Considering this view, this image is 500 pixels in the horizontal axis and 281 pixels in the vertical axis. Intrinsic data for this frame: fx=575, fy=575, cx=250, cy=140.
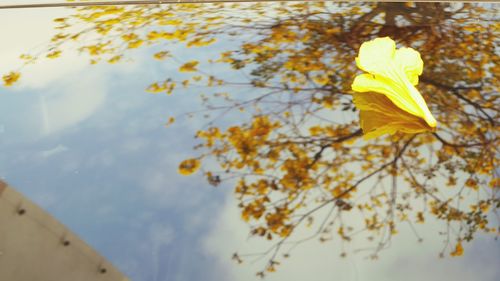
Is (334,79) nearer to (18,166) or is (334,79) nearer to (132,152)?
(132,152)

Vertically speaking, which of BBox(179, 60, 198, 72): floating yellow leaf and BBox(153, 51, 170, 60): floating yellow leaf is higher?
BBox(153, 51, 170, 60): floating yellow leaf

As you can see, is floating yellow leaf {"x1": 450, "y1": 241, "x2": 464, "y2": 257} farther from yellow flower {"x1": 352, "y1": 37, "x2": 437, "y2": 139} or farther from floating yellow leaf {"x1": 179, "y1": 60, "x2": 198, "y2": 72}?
floating yellow leaf {"x1": 179, "y1": 60, "x2": 198, "y2": 72}

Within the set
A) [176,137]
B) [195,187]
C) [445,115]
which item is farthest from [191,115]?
[445,115]

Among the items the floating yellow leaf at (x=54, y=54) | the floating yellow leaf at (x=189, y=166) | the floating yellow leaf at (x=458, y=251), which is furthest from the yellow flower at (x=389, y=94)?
the floating yellow leaf at (x=54, y=54)

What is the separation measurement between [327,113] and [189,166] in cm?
38

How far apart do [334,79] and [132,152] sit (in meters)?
0.57

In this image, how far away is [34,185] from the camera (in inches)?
53.6

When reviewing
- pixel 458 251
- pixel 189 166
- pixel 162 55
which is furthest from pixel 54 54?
pixel 458 251

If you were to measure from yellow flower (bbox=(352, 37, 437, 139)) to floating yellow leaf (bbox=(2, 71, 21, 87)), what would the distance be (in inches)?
38.4

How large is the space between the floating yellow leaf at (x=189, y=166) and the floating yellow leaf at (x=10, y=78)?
64 centimetres

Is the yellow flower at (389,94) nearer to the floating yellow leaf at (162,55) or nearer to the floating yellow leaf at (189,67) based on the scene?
the floating yellow leaf at (189,67)

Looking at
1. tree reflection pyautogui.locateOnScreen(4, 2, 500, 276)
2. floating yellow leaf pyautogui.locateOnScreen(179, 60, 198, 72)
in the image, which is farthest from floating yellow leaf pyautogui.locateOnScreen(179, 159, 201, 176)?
floating yellow leaf pyautogui.locateOnScreen(179, 60, 198, 72)

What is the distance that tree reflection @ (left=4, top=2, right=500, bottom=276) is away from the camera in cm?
125

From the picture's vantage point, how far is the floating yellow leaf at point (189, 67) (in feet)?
5.47
